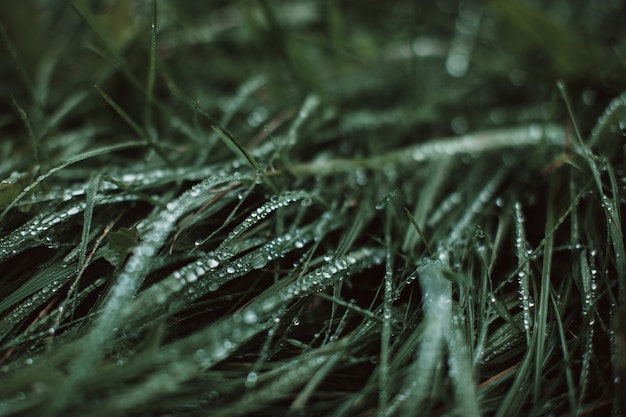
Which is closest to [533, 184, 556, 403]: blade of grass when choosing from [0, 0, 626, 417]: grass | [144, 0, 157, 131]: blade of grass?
[0, 0, 626, 417]: grass

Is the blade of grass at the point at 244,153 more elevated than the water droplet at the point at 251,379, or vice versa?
the blade of grass at the point at 244,153

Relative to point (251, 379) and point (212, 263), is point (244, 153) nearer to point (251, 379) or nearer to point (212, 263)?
point (212, 263)

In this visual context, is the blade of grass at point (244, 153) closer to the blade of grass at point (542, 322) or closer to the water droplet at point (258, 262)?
the water droplet at point (258, 262)

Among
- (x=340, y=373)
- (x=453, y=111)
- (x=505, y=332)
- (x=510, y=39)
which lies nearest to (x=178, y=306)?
(x=340, y=373)

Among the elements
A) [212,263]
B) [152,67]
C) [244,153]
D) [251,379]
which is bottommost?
[251,379]

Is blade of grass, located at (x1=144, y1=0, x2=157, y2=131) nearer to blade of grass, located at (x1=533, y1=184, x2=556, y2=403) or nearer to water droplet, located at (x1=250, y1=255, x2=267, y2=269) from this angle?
water droplet, located at (x1=250, y1=255, x2=267, y2=269)

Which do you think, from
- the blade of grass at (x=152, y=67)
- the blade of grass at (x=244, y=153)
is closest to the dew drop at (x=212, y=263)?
the blade of grass at (x=244, y=153)

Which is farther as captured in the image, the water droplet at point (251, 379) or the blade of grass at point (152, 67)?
the blade of grass at point (152, 67)

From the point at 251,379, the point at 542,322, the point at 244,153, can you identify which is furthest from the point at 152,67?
the point at 542,322
